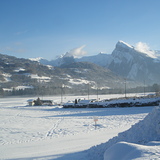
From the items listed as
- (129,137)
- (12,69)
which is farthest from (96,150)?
(12,69)

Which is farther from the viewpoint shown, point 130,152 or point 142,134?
point 142,134

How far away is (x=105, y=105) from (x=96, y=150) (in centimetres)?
2590

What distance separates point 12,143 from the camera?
1177cm

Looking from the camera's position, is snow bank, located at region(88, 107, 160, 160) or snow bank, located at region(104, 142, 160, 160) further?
snow bank, located at region(88, 107, 160, 160)

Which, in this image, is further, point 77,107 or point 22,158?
point 77,107

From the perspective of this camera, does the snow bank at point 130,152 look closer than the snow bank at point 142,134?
Yes

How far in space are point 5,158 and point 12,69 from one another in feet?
664

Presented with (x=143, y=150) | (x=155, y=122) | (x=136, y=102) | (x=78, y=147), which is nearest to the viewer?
(x=143, y=150)

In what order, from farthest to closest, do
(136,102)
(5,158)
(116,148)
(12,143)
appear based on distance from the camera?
(136,102)
(12,143)
(5,158)
(116,148)

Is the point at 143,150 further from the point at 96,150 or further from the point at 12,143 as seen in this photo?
the point at 12,143

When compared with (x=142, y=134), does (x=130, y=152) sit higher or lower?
higher

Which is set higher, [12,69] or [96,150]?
[12,69]

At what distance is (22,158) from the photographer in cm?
852

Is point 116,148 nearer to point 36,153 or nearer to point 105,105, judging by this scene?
point 36,153
